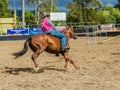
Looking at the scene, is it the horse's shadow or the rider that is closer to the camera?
the horse's shadow

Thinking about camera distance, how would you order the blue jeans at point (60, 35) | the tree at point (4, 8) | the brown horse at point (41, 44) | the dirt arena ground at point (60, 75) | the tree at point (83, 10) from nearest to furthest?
the dirt arena ground at point (60, 75)
the brown horse at point (41, 44)
the blue jeans at point (60, 35)
the tree at point (83, 10)
the tree at point (4, 8)

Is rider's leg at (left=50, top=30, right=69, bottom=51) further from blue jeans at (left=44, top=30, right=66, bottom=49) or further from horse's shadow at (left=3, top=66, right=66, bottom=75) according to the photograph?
horse's shadow at (left=3, top=66, right=66, bottom=75)

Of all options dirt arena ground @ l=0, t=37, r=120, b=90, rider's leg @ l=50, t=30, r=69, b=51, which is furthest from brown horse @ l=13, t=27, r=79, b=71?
dirt arena ground @ l=0, t=37, r=120, b=90

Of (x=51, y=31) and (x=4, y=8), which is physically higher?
(x=51, y=31)

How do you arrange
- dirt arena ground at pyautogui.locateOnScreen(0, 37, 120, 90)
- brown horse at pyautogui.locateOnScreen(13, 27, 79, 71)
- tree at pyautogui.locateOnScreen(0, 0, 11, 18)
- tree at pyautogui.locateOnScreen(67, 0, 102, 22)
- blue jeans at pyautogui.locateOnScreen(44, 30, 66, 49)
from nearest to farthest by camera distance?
dirt arena ground at pyautogui.locateOnScreen(0, 37, 120, 90), brown horse at pyautogui.locateOnScreen(13, 27, 79, 71), blue jeans at pyautogui.locateOnScreen(44, 30, 66, 49), tree at pyautogui.locateOnScreen(67, 0, 102, 22), tree at pyautogui.locateOnScreen(0, 0, 11, 18)

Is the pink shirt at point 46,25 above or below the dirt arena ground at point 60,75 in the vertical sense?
above

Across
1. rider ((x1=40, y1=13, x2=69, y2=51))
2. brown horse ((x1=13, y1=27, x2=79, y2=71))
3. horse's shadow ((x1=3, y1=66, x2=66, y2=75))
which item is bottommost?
horse's shadow ((x1=3, y1=66, x2=66, y2=75))

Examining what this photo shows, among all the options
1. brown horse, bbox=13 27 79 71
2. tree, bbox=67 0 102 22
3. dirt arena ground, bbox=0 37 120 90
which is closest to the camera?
dirt arena ground, bbox=0 37 120 90

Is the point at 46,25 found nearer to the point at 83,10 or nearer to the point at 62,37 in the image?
the point at 62,37

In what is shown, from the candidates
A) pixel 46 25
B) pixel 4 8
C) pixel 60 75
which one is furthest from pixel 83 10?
pixel 60 75

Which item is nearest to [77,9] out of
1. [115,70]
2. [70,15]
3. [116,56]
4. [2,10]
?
[70,15]

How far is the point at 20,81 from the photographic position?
1127cm

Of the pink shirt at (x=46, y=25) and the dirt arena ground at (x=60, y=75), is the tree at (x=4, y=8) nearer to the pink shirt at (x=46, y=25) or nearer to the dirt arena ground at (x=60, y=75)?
the dirt arena ground at (x=60, y=75)

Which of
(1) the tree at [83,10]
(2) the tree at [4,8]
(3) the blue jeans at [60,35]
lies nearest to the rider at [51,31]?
(3) the blue jeans at [60,35]
